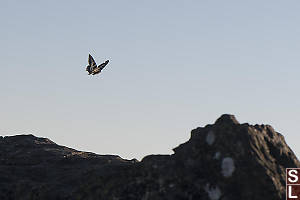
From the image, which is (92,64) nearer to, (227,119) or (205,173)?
(227,119)

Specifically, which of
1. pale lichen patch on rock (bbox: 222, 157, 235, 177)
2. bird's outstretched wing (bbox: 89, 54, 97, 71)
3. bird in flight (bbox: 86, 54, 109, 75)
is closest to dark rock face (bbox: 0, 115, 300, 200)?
pale lichen patch on rock (bbox: 222, 157, 235, 177)

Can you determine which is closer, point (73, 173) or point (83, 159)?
point (73, 173)

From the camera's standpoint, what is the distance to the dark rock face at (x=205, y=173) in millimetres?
37406

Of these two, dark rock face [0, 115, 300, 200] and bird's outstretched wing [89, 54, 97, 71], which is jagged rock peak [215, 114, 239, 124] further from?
bird's outstretched wing [89, 54, 97, 71]

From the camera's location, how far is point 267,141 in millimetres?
41312

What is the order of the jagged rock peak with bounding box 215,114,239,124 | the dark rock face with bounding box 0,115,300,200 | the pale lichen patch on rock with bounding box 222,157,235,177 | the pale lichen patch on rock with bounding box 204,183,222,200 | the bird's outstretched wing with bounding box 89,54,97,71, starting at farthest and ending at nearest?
the bird's outstretched wing with bounding box 89,54,97,71 < the jagged rock peak with bounding box 215,114,239,124 < the pale lichen patch on rock with bounding box 222,157,235,177 < the dark rock face with bounding box 0,115,300,200 < the pale lichen patch on rock with bounding box 204,183,222,200

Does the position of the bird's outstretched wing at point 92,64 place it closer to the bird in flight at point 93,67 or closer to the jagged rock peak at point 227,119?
the bird in flight at point 93,67

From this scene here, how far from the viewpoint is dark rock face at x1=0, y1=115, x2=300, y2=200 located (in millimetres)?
37406

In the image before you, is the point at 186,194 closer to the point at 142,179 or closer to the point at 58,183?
the point at 142,179

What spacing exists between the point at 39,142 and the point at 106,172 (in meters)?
22.3

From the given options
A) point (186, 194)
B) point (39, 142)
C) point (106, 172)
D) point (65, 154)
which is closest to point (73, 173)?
point (106, 172)

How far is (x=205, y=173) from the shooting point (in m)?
38.3

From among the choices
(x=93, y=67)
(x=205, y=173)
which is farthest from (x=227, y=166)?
(x=93, y=67)

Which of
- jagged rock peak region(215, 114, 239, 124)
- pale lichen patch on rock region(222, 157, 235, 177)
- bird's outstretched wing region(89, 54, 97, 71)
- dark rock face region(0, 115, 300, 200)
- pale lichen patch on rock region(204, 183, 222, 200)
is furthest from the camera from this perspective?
bird's outstretched wing region(89, 54, 97, 71)
